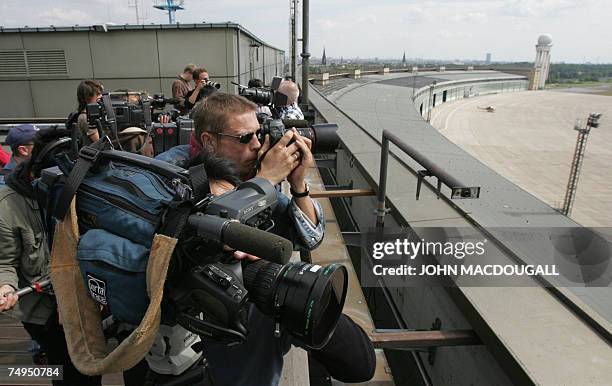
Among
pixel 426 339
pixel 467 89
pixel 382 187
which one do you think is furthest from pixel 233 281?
pixel 467 89

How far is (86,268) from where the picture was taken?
4.33 feet

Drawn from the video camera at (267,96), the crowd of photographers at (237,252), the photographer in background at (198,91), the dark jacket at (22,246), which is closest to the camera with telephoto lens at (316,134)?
the crowd of photographers at (237,252)

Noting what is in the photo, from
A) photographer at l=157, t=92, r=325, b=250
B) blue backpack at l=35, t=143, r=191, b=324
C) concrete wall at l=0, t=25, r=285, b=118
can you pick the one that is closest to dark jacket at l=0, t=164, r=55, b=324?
photographer at l=157, t=92, r=325, b=250

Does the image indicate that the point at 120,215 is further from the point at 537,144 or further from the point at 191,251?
the point at 537,144

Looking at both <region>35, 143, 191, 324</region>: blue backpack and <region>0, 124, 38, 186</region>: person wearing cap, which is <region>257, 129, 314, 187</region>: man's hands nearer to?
<region>35, 143, 191, 324</region>: blue backpack

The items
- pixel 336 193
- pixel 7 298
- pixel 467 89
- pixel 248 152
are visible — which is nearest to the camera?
pixel 248 152

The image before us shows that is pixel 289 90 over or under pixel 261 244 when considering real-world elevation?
over

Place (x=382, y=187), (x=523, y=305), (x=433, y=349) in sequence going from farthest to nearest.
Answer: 1. (x=382, y=187)
2. (x=433, y=349)
3. (x=523, y=305)

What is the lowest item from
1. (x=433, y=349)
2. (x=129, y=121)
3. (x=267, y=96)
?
(x=433, y=349)

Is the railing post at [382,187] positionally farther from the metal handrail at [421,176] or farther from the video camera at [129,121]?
the video camera at [129,121]

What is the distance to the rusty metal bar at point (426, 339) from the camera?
235cm

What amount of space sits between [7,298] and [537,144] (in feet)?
166

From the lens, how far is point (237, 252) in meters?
1.41

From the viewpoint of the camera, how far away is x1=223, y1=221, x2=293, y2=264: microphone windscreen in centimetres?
104
